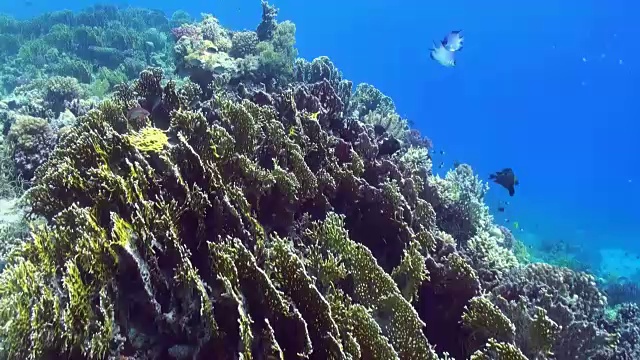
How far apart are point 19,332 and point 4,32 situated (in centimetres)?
2505

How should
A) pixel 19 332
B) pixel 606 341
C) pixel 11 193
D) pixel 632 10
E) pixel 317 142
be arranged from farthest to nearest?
pixel 632 10, pixel 11 193, pixel 317 142, pixel 606 341, pixel 19 332

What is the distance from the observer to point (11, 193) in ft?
22.0

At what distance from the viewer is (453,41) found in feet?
31.2

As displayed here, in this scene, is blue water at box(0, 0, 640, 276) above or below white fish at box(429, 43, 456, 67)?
above

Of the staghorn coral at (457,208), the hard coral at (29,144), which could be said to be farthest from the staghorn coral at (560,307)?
the hard coral at (29,144)

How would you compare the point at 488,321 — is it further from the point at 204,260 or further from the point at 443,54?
the point at 443,54

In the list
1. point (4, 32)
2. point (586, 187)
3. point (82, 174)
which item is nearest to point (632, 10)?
point (586, 187)

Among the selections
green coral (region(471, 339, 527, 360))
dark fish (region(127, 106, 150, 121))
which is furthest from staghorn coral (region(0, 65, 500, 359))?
dark fish (region(127, 106, 150, 121))

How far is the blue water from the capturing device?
9788cm

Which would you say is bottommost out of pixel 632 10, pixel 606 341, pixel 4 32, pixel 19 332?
pixel 19 332

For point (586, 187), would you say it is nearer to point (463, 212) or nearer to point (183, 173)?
point (463, 212)

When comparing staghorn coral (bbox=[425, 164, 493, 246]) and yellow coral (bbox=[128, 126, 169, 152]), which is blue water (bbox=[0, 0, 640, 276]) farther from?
yellow coral (bbox=[128, 126, 169, 152])

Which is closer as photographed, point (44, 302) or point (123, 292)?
point (44, 302)

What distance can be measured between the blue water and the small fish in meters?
73.6
